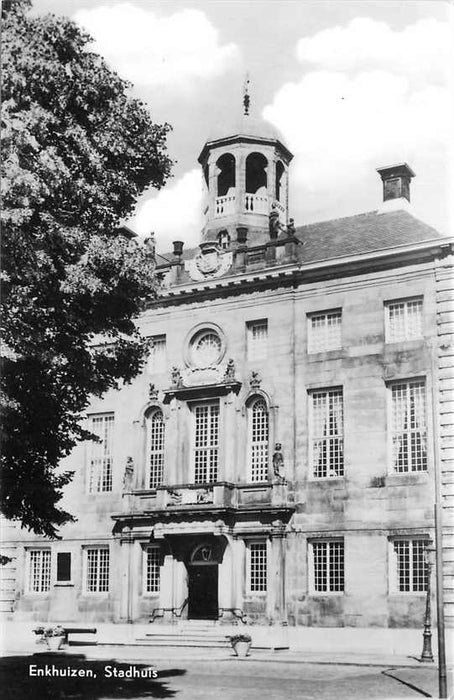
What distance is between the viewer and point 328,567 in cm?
2823

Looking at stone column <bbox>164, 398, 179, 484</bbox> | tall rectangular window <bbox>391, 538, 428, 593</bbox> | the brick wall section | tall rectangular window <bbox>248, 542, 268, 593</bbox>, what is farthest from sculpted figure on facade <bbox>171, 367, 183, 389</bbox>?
tall rectangular window <bbox>391, 538, 428, 593</bbox>

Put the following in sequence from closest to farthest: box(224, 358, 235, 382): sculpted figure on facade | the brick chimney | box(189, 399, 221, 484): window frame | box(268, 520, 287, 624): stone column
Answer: box(268, 520, 287, 624): stone column < box(189, 399, 221, 484): window frame < box(224, 358, 235, 382): sculpted figure on facade < the brick chimney

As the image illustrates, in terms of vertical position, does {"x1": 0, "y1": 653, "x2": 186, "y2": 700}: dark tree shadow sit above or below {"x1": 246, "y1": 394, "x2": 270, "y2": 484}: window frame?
below

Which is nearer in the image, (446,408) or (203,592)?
(446,408)

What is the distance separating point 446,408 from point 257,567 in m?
7.99

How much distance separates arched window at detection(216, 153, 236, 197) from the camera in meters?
34.6

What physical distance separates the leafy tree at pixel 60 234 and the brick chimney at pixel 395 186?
641 inches

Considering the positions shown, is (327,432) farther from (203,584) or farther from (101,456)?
(101,456)

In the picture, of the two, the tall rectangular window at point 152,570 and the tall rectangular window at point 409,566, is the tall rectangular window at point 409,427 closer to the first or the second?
the tall rectangular window at point 409,566

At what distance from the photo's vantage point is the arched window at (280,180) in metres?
34.2

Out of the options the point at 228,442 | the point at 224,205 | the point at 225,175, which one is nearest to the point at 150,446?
the point at 228,442

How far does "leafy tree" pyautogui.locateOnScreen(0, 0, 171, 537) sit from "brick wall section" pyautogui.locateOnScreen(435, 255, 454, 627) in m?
11.5

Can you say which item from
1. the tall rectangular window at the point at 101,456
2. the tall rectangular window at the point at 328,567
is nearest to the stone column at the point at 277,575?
the tall rectangular window at the point at 328,567

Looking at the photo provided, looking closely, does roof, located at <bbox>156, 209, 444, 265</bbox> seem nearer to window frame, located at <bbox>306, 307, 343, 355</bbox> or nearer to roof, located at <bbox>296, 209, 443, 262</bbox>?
roof, located at <bbox>296, 209, 443, 262</bbox>
